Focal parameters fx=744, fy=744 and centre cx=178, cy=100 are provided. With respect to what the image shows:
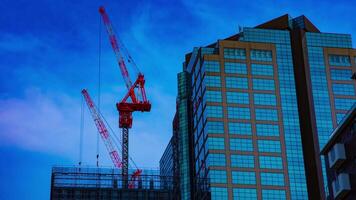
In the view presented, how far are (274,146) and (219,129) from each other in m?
14.9

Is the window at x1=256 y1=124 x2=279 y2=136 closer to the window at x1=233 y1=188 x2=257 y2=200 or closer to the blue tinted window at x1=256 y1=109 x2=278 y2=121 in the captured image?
the blue tinted window at x1=256 y1=109 x2=278 y2=121

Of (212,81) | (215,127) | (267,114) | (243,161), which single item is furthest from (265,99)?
(243,161)

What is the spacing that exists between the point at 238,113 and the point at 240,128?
4.18m

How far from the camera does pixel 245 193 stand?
606 ft

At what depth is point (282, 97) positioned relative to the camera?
200m

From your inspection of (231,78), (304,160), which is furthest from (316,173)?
(231,78)

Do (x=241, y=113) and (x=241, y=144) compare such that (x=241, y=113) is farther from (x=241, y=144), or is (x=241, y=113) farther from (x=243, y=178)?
(x=243, y=178)

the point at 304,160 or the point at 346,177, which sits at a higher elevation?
the point at 304,160

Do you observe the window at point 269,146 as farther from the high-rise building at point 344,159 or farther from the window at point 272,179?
the high-rise building at point 344,159

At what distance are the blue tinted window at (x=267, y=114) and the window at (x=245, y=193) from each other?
20606 millimetres

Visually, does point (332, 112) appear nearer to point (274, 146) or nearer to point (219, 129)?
point (274, 146)

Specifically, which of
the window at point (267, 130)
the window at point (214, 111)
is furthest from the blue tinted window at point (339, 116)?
the window at point (214, 111)

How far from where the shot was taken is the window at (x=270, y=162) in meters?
190

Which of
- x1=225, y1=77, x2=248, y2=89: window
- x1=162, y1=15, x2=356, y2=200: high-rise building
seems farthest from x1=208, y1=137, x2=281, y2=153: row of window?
x1=225, y1=77, x2=248, y2=89: window
